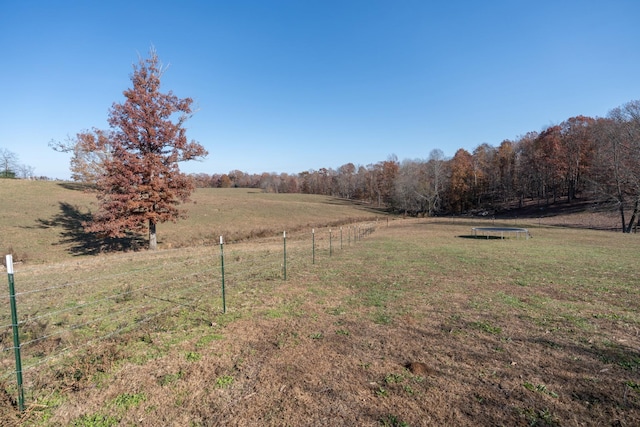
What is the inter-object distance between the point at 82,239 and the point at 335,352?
28.3 m

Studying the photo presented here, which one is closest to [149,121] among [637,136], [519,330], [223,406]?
[223,406]

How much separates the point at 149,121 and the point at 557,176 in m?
65.2

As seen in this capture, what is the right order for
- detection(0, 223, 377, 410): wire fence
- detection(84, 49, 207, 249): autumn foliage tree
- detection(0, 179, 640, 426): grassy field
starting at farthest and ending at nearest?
detection(84, 49, 207, 249): autumn foliage tree → detection(0, 223, 377, 410): wire fence → detection(0, 179, 640, 426): grassy field

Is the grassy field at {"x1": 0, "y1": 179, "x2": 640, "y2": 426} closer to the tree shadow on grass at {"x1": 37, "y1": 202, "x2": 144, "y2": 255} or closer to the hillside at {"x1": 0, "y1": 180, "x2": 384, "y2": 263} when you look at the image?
the tree shadow on grass at {"x1": 37, "y1": 202, "x2": 144, "y2": 255}

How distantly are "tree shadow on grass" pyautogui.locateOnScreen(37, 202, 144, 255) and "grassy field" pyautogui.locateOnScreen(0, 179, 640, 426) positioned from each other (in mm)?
14660

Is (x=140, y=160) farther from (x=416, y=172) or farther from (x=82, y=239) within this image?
(x=416, y=172)

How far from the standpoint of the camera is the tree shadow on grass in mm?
23803

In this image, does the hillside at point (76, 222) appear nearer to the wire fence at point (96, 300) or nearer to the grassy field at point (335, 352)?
the wire fence at point (96, 300)

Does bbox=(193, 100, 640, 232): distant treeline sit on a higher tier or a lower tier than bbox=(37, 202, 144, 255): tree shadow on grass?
higher

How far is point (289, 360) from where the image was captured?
16.6ft

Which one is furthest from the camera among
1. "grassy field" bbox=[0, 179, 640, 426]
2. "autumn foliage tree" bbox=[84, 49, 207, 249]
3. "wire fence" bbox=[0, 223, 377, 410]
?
"autumn foliage tree" bbox=[84, 49, 207, 249]

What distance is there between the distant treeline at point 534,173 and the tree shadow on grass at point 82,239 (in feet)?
140

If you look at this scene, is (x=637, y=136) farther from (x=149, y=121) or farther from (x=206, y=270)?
(x=149, y=121)

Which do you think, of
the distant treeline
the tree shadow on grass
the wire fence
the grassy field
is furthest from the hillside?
the distant treeline
